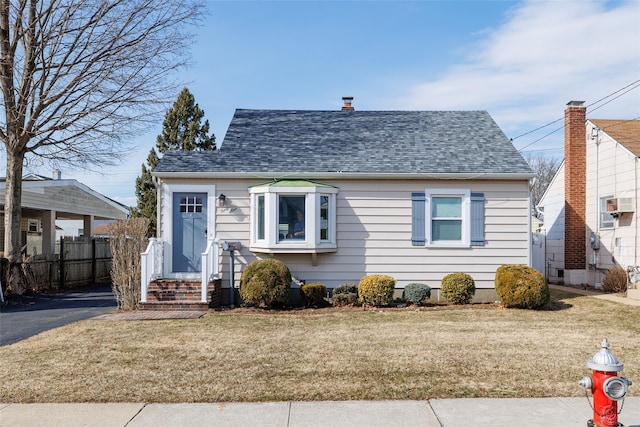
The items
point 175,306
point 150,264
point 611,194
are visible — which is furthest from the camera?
point 611,194

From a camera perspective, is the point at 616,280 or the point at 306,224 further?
the point at 616,280

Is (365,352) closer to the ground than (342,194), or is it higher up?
closer to the ground

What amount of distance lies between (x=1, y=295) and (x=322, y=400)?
37.1 feet

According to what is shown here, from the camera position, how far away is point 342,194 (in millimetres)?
13156

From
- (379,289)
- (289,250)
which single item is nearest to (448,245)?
(379,289)

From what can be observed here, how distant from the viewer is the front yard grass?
579 centimetres

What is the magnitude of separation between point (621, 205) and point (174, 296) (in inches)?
476

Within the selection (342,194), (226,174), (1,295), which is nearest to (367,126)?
(342,194)

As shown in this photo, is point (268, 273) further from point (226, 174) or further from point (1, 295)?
point (1, 295)

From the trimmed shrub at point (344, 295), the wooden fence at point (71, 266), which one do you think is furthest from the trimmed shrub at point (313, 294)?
the wooden fence at point (71, 266)

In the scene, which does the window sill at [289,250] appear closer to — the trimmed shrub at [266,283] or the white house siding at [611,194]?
the trimmed shrub at [266,283]

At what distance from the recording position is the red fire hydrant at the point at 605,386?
413 centimetres

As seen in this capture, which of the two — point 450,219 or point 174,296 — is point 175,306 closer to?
point 174,296

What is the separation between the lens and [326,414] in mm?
5074
